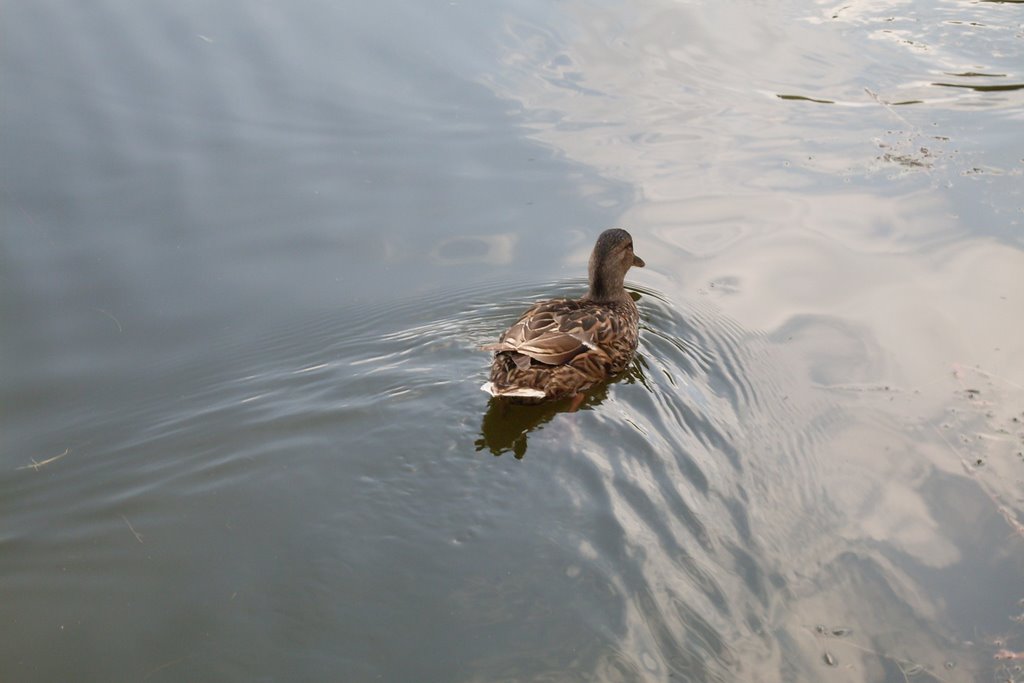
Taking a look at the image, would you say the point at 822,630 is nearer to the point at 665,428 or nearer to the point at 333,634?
the point at 665,428

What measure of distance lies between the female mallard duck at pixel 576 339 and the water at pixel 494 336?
0.20m

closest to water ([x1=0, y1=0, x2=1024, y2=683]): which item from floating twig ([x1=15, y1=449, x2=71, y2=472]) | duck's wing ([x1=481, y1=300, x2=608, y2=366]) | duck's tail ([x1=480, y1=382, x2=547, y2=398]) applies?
floating twig ([x1=15, y1=449, x2=71, y2=472])

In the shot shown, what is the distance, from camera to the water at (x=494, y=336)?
14.1 feet

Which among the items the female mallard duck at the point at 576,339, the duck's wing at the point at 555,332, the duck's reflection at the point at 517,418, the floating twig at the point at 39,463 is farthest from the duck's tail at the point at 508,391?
the floating twig at the point at 39,463

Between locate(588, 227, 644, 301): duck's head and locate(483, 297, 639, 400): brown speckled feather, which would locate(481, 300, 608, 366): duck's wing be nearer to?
locate(483, 297, 639, 400): brown speckled feather

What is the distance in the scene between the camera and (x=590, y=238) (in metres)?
7.69

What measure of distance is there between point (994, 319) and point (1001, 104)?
3.41 meters

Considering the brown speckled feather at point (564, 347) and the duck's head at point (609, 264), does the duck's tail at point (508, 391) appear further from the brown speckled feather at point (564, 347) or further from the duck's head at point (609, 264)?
the duck's head at point (609, 264)

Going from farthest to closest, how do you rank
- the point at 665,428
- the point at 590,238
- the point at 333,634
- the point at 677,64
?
1. the point at 677,64
2. the point at 590,238
3. the point at 665,428
4. the point at 333,634

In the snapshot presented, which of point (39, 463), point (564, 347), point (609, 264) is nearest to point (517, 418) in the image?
point (564, 347)

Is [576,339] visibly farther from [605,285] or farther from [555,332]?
[605,285]

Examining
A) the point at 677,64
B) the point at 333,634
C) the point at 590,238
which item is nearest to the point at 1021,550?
the point at 333,634

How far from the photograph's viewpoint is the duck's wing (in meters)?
6.26

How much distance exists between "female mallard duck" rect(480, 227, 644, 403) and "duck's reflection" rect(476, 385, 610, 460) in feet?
0.22
